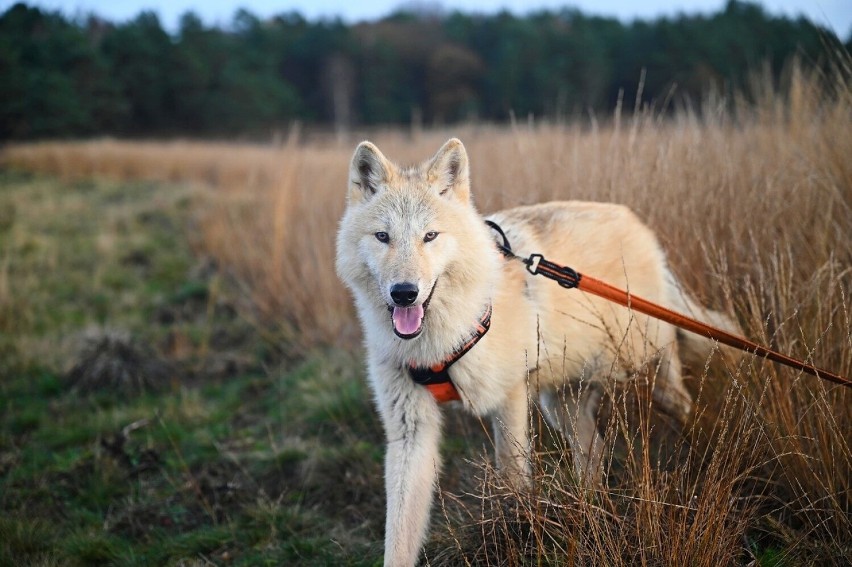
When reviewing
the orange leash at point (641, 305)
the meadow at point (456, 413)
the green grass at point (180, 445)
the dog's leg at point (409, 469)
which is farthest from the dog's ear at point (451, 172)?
the green grass at point (180, 445)

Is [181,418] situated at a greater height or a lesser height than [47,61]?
lesser

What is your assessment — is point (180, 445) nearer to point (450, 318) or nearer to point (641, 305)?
point (450, 318)

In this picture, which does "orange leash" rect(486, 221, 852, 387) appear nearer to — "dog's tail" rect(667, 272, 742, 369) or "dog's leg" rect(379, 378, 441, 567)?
"dog's tail" rect(667, 272, 742, 369)

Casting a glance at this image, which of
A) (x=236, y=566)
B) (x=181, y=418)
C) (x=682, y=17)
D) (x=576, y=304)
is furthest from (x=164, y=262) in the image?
(x=682, y=17)

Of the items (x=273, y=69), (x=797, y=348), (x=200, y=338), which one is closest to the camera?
(x=797, y=348)

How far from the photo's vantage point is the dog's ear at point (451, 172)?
112 inches

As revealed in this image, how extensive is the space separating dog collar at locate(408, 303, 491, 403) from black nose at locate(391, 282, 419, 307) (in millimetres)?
423

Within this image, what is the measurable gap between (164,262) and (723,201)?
846 cm

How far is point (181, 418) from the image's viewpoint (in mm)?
4582

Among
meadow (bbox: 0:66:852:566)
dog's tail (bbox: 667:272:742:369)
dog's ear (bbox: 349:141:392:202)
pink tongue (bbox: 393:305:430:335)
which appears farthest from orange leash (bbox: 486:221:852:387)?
dog's ear (bbox: 349:141:392:202)

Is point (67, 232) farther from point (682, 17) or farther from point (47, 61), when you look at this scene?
point (682, 17)

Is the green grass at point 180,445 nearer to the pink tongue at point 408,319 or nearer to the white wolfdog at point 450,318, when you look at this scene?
the white wolfdog at point 450,318

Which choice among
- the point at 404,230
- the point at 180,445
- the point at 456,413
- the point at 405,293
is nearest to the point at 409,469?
the point at 405,293

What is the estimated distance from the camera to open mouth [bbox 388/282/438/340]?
7.78ft
